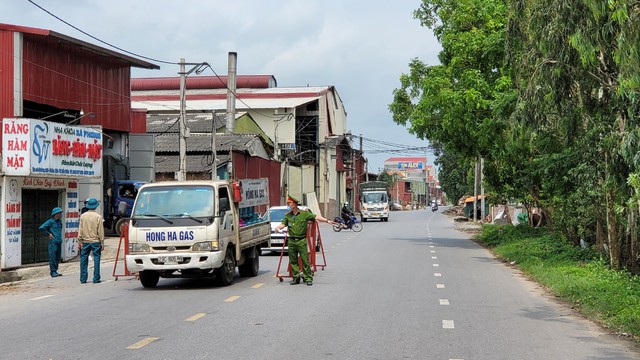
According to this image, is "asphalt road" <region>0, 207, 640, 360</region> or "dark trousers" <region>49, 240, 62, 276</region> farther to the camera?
"dark trousers" <region>49, 240, 62, 276</region>

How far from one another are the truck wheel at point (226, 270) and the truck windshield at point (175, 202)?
3.56ft

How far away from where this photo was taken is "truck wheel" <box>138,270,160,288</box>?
14.8m

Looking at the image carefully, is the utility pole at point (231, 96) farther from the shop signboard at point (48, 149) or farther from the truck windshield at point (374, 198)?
the truck windshield at point (374, 198)

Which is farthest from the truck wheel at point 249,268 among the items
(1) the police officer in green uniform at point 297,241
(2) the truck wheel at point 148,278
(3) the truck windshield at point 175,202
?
(3) the truck windshield at point 175,202

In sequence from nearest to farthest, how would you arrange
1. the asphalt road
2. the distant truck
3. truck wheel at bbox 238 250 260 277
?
the asphalt road
truck wheel at bbox 238 250 260 277
the distant truck

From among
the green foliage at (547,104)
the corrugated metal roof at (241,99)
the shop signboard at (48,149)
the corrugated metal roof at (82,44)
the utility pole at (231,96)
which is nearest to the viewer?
the green foliage at (547,104)

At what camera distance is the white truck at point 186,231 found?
14164mm

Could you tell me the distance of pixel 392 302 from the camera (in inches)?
501

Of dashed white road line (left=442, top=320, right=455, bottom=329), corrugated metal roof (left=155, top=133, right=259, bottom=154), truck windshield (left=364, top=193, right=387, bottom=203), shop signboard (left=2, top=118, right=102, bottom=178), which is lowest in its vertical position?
dashed white road line (left=442, top=320, right=455, bottom=329)

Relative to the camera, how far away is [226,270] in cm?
1502

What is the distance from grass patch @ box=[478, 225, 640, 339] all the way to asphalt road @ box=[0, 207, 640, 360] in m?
0.41

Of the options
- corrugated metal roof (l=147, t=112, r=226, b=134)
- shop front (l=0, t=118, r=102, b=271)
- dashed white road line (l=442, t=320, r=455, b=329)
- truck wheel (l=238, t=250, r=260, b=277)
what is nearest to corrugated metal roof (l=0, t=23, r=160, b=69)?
shop front (l=0, t=118, r=102, b=271)

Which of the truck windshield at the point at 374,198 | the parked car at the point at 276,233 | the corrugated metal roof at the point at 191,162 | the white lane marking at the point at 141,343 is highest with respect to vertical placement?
the corrugated metal roof at the point at 191,162

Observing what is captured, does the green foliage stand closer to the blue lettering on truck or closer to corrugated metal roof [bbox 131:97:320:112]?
the blue lettering on truck
